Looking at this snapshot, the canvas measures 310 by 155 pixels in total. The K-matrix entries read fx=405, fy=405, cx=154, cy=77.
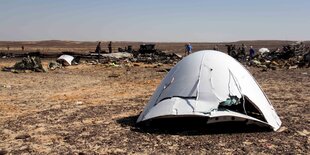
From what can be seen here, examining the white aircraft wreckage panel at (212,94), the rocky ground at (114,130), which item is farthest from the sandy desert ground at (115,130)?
the white aircraft wreckage panel at (212,94)

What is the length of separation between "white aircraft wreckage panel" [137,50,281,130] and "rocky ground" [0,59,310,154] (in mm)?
457

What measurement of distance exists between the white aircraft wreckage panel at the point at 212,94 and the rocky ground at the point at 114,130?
0.46 meters

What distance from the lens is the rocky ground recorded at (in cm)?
841

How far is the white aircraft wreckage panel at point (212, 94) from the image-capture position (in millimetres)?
9406

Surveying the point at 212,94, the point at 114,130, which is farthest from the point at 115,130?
the point at 212,94

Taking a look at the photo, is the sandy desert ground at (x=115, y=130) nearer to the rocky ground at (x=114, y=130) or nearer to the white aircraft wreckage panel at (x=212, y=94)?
the rocky ground at (x=114, y=130)

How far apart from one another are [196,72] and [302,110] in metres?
4.22

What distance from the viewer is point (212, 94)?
384 inches

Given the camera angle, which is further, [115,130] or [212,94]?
[115,130]

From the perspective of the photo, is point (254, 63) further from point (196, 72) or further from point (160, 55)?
point (196, 72)

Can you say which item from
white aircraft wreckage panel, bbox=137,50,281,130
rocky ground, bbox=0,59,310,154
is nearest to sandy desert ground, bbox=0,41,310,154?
rocky ground, bbox=0,59,310,154

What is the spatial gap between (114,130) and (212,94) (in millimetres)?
2581

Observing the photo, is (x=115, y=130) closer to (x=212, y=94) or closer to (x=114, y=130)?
(x=114, y=130)

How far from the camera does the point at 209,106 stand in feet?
31.0
